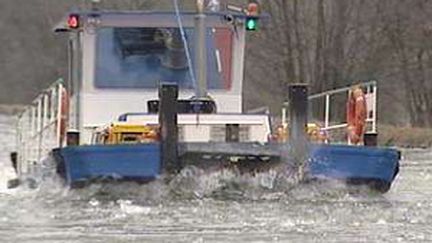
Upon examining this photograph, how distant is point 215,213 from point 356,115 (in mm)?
3127

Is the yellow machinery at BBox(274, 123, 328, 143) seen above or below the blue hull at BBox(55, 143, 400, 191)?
above

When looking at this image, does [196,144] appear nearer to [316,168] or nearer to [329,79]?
[316,168]

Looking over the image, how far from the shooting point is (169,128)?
56.6 feet

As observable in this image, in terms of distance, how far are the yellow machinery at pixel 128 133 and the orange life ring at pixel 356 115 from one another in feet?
8.39

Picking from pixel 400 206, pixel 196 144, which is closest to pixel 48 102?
pixel 196 144

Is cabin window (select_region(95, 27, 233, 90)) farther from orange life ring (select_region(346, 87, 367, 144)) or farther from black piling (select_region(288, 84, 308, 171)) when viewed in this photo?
black piling (select_region(288, 84, 308, 171))

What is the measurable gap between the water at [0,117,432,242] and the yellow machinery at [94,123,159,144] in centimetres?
84

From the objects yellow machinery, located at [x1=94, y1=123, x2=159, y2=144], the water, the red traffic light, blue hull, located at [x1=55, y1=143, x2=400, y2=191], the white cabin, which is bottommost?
the water

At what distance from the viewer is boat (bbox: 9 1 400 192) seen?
57.6 feet

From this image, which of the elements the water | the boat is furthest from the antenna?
the water

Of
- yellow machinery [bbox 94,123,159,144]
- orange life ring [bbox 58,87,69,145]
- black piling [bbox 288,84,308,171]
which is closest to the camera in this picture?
black piling [bbox 288,84,308,171]

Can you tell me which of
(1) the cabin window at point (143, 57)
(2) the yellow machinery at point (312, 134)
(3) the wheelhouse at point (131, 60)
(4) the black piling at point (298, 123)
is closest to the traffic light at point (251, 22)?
(3) the wheelhouse at point (131, 60)

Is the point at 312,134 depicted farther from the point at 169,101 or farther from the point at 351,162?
the point at 169,101

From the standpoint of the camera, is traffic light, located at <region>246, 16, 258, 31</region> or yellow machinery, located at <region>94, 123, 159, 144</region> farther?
traffic light, located at <region>246, 16, 258, 31</region>
